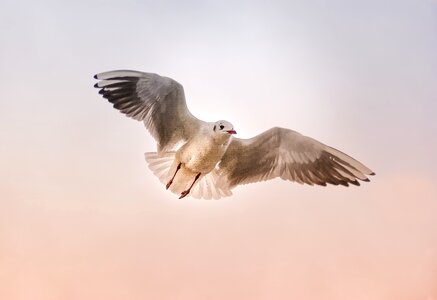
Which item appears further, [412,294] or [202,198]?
[412,294]

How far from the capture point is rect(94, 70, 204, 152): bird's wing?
184cm

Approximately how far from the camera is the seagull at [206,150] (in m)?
1.86

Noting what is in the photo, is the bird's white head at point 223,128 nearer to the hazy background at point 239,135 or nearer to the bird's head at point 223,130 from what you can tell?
the bird's head at point 223,130

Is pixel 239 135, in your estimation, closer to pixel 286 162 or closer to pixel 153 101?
pixel 286 162

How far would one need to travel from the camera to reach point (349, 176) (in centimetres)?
196

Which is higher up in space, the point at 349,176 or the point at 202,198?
the point at 349,176

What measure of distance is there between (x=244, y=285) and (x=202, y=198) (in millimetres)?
362

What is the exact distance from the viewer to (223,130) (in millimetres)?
1822

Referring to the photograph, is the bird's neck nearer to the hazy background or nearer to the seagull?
the seagull

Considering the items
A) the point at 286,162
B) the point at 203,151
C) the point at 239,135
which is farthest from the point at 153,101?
the point at 286,162

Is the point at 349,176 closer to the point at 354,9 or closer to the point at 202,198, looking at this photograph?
the point at 202,198

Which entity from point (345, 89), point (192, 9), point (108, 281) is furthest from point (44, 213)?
point (345, 89)

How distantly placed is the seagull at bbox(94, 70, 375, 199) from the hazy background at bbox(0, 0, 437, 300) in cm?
13

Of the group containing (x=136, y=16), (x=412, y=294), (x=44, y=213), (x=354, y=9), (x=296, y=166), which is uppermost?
(x=354, y=9)
